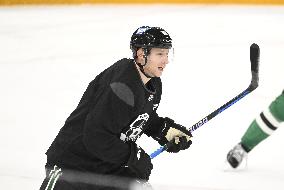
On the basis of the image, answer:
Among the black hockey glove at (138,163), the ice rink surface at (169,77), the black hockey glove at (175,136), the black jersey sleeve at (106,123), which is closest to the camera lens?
the black jersey sleeve at (106,123)

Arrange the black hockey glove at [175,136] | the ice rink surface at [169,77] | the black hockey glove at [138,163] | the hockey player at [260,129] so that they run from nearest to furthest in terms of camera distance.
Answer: the black hockey glove at [138,163] → the black hockey glove at [175,136] → the hockey player at [260,129] → the ice rink surface at [169,77]

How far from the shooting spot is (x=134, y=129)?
6.44 feet

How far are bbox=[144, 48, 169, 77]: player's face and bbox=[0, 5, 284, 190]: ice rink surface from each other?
71 centimetres

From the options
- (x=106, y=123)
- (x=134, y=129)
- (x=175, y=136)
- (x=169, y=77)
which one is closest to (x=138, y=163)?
(x=134, y=129)

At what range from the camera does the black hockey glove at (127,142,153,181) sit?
6.23ft

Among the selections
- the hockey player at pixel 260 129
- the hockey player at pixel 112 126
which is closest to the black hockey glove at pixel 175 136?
the hockey player at pixel 112 126

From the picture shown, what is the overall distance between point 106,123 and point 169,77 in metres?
2.62

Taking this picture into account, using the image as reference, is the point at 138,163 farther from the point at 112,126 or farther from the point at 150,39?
the point at 150,39

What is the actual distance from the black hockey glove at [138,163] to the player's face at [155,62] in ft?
0.81

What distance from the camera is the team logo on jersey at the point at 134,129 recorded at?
194 cm

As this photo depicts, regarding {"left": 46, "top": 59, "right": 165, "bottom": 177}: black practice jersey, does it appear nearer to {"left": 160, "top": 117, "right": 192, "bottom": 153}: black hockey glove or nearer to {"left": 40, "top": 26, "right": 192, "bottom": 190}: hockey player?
{"left": 40, "top": 26, "right": 192, "bottom": 190}: hockey player

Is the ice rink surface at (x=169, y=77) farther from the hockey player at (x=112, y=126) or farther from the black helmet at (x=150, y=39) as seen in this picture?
the black helmet at (x=150, y=39)

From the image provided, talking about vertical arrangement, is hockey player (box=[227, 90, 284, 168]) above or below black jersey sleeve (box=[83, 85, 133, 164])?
below

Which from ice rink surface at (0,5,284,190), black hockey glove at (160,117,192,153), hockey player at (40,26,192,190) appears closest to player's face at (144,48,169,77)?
hockey player at (40,26,192,190)
